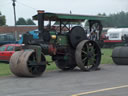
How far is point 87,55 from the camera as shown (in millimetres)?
15180

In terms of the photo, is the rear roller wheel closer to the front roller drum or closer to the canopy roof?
the canopy roof

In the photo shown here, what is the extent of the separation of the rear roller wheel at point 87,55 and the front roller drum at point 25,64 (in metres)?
2.13

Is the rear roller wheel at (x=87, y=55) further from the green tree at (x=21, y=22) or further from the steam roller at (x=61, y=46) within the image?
the green tree at (x=21, y=22)

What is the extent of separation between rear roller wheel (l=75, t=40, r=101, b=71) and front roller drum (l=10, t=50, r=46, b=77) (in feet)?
6.99

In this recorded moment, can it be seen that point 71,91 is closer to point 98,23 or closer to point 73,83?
point 73,83

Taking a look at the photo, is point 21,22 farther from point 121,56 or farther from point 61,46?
point 61,46

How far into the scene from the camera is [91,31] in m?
16.6

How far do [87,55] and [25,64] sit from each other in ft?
12.1

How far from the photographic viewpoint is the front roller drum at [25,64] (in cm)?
1252

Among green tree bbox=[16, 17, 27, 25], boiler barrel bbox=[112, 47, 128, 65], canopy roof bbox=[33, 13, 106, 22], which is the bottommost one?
boiler barrel bbox=[112, 47, 128, 65]

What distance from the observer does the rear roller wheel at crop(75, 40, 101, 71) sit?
14755mm

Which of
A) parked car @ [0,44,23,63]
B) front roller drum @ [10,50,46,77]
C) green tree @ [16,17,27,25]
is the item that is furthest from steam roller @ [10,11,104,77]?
green tree @ [16,17,27,25]

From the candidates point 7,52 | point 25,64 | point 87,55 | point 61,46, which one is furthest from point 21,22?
point 25,64

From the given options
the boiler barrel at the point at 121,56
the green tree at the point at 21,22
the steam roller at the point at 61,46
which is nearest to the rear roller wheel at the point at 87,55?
the steam roller at the point at 61,46
